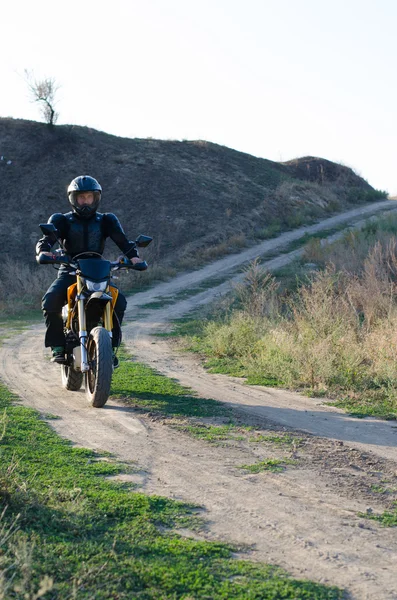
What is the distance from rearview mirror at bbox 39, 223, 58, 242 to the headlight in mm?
624

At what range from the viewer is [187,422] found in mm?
6754

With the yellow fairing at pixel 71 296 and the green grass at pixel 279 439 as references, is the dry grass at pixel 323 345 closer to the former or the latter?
the green grass at pixel 279 439

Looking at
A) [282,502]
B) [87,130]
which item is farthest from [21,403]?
[87,130]

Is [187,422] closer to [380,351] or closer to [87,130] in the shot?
[380,351]

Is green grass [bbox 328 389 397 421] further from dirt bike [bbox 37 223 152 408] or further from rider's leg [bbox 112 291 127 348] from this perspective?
dirt bike [bbox 37 223 152 408]

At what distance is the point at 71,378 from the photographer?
8.22m

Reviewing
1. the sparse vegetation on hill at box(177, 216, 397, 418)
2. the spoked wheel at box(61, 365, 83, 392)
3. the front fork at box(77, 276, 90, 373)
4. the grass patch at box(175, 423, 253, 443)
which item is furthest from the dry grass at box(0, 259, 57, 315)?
the grass patch at box(175, 423, 253, 443)

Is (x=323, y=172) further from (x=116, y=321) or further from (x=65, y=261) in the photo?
(x=65, y=261)

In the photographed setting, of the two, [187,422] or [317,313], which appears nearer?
[187,422]

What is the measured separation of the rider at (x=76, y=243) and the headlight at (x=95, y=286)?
1.84ft

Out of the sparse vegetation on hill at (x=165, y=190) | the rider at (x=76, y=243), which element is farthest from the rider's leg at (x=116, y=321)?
the sparse vegetation on hill at (x=165, y=190)

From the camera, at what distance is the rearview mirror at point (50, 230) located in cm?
724

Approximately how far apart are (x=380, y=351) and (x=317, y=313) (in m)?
1.33

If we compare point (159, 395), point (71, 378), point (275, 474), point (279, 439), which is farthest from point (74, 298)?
point (275, 474)
